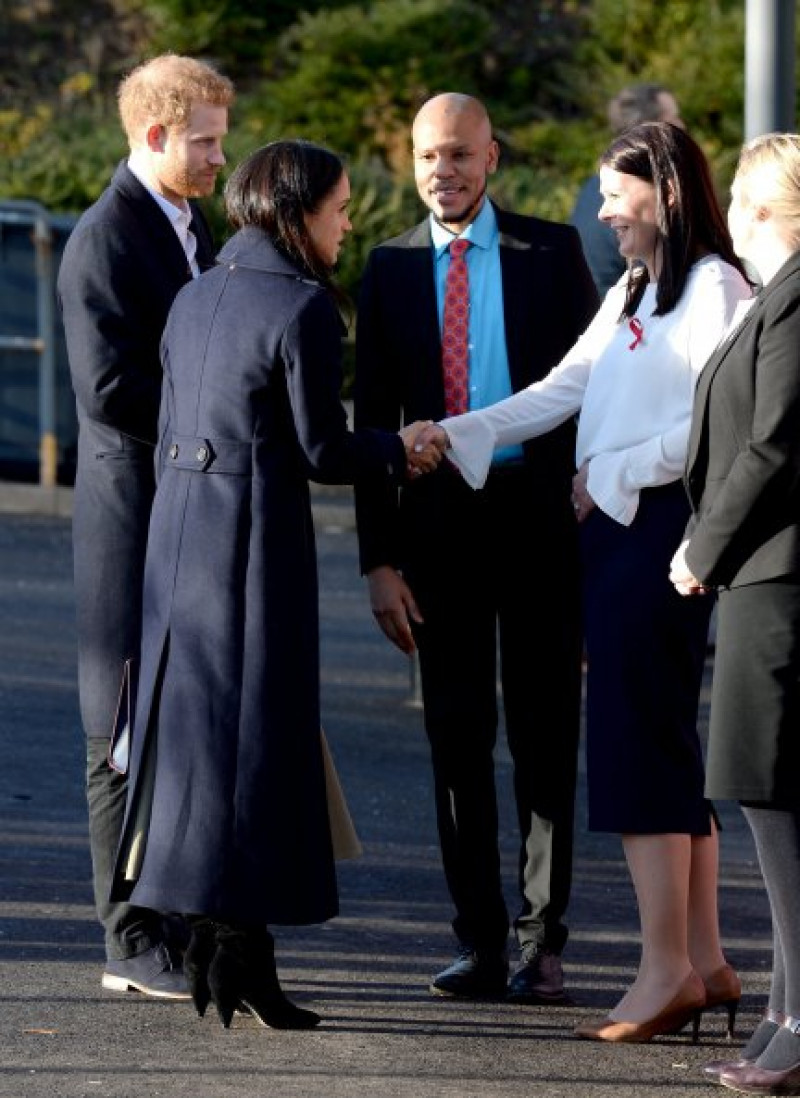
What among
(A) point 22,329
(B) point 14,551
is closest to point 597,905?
(B) point 14,551

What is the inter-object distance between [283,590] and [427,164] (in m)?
1.20

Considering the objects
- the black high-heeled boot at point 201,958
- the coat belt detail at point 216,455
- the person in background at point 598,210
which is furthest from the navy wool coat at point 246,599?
the person in background at point 598,210

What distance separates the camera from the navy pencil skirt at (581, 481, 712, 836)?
5.50 metres

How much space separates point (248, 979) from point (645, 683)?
3.50 ft

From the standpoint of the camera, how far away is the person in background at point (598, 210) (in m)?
8.84

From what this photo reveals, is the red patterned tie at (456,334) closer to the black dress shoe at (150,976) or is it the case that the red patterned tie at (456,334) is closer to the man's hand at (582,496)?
the man's hand at (582,496)

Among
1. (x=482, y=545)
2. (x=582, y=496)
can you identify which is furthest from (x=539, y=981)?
(x=582, y=496)

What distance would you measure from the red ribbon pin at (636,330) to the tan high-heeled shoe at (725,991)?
1.40 meters

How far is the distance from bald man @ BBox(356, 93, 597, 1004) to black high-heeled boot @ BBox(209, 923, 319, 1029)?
584 millimetres

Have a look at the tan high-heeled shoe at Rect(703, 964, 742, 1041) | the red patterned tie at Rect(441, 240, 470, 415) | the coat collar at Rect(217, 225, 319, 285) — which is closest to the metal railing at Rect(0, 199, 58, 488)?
the red patterned tie at Rect(441, 240, 470, 415)

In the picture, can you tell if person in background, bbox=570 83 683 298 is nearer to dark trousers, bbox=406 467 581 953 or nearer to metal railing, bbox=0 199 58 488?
dark trousers, bbox=406 467 581 953

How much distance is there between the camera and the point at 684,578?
5184mm

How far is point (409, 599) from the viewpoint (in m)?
5.99

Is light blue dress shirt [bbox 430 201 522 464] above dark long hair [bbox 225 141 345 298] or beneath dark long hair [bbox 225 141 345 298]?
beneath
